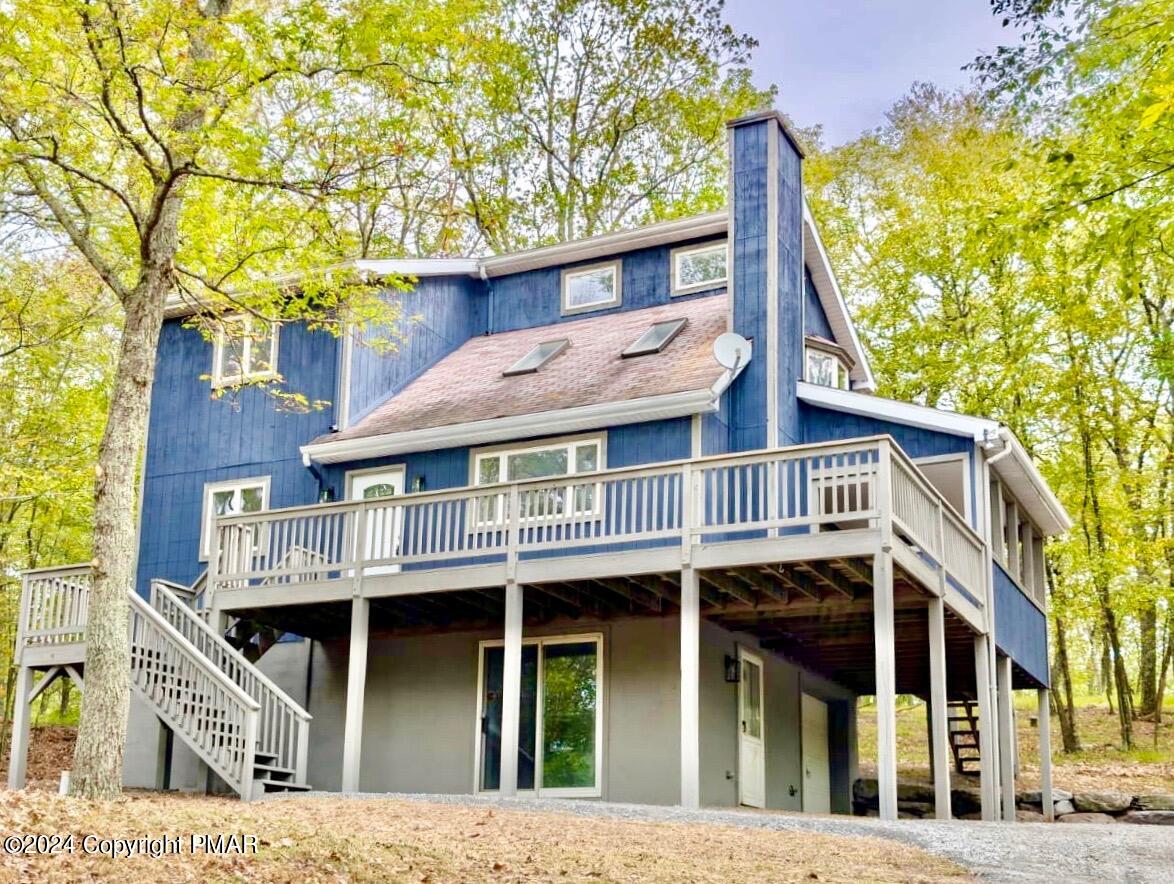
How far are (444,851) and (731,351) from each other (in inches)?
389

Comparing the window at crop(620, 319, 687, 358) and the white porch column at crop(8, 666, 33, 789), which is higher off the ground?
the window at crop(620, 319, 687, 358)

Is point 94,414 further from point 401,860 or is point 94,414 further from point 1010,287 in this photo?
point 401,860

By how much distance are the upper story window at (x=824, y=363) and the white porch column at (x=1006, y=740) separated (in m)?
5.06

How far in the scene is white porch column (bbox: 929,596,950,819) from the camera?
14797 millimetres

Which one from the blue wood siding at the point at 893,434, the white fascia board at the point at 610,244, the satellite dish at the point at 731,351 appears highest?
the white fascia board at the point at 610,244

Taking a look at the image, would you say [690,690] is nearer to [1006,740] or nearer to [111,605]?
[111,605]

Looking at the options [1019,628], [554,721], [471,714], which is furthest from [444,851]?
[1019,628]

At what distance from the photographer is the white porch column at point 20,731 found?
17.2 meters

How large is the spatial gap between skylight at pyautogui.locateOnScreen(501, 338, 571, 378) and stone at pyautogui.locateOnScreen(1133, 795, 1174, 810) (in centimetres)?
1171

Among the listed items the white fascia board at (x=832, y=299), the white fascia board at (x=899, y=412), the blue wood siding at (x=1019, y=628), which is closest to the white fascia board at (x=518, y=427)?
the white fascia board at (x=899, y=412)

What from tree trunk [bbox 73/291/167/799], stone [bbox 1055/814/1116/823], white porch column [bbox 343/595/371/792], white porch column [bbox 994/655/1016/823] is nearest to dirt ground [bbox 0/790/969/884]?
tree trunk [bbox 73/291/167/799]

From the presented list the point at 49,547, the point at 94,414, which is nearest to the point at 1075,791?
the point at 94,414

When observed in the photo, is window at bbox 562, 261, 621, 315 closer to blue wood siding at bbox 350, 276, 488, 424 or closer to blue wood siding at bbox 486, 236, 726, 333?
blue wood siding at bbox 486, 236, 726, 333

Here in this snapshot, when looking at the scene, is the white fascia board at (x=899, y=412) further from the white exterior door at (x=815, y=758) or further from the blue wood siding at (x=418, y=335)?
the blue wood siding at (x=418, y=335)
